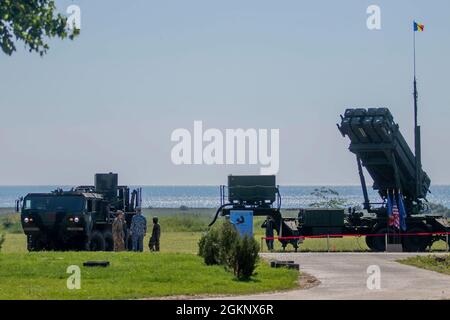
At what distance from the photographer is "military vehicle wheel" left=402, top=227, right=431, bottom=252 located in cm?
4125

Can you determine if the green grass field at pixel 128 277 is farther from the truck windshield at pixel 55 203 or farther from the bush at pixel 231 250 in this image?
the truck windshield at pixel 55 203

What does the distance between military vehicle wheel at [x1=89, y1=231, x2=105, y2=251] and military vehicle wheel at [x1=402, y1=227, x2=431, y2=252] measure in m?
11.2

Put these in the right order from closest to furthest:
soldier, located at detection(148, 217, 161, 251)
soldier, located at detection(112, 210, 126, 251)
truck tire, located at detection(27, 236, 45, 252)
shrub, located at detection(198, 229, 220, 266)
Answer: shrub, located at detection(198, 229, 220, 266) → soldier, located at detection(112, 210, 126, 251) → soldier, located at detection(148, 217, 161, 251) → truck tire, located at detection(27, 236, 45, 252)

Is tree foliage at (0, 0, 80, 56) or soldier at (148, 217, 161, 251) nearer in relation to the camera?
tree foliage at (0, 0, 80, 56)

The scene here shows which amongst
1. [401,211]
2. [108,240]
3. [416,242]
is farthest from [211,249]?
[416,242]

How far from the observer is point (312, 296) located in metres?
21.3

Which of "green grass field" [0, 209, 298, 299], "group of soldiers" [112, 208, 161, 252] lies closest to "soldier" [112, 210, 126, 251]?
"group of soldiers" [112, 208, 161, 252]

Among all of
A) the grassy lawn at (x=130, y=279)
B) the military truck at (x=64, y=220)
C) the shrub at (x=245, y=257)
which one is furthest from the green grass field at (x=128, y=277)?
the military truck at (x=64, y=220)

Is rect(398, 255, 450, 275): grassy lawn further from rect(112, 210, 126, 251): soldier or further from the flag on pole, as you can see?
rect(112, 210, 126, 251): soldier

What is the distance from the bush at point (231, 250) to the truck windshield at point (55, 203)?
8.55 m
